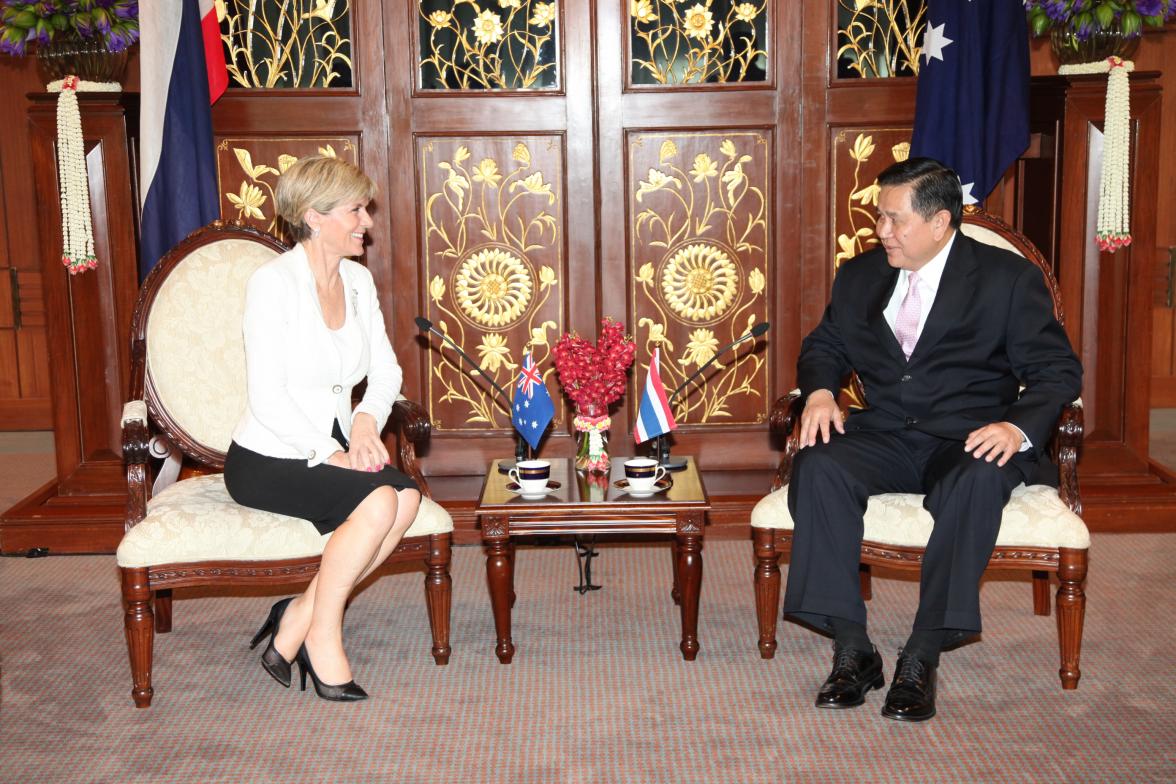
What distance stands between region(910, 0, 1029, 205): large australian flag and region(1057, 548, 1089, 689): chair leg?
1582 mm

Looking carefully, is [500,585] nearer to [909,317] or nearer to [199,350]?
[199,350]

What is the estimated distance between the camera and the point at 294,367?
307 centimetres

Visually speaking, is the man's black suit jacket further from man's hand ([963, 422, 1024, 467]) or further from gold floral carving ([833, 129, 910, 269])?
gold floral carving ([833, 129, 910, 269])

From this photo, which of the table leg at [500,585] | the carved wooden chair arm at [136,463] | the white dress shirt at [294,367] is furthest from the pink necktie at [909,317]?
the carved wooden chair arm at [136,463]

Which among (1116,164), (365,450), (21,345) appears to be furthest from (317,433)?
(21,345)

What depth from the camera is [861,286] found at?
3371 mm

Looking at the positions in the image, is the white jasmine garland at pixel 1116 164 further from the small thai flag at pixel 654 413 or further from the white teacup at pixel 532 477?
the white teacup at pixel 532 477

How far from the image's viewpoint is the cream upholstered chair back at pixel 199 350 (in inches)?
134

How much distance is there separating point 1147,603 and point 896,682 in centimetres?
119

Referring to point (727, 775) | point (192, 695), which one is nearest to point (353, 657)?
point (192, 695)

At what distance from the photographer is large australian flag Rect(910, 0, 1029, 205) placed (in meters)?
4.12

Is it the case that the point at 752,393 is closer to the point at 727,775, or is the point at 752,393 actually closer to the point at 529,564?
the point at 529,564

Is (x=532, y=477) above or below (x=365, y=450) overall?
below

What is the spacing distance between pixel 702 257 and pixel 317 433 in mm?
1947
